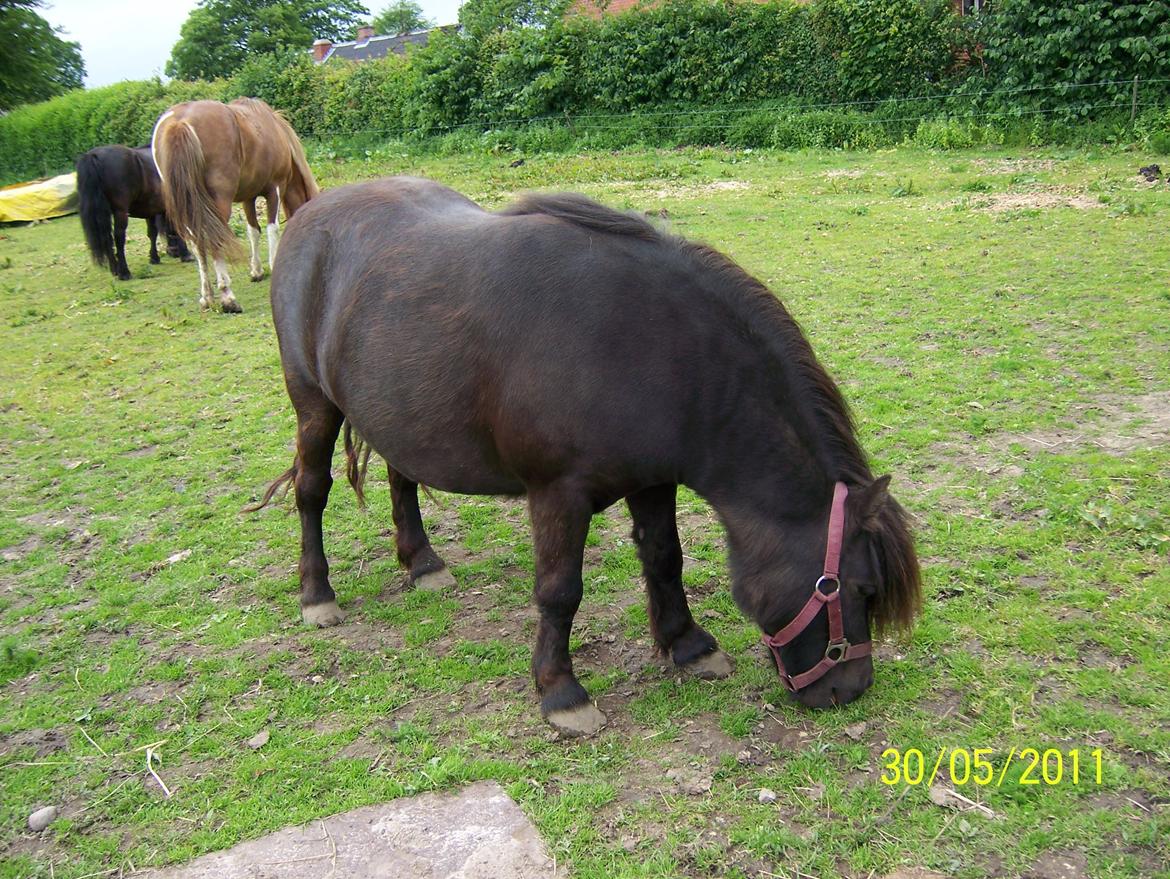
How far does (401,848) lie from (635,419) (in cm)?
154

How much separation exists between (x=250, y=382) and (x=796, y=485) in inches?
235

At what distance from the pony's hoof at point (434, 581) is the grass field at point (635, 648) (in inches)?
2.6

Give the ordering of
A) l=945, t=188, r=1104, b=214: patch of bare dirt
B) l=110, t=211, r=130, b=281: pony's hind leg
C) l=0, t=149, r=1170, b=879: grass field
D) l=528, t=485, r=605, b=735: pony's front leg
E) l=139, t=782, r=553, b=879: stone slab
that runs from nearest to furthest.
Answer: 1. l=139, t=782, r=553, b=879: stone slab
2. l=0, t=149, r=1170, b=879: grass field
3. l=528, t=485, r=605, b=735: pony's front leg
4. l=945, t=188, r=1104, b=214: patch of bare dirt
5. l=110, t=211, r=130, b=281: pony's hind leg

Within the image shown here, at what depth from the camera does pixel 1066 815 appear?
262cm

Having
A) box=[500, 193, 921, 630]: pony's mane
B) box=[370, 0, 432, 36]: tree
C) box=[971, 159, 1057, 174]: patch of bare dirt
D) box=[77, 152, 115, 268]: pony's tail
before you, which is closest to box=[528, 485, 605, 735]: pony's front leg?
box=[500, 193, 921, 630]: pony's mane

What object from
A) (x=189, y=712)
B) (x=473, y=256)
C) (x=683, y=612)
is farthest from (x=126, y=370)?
(x=683, y=612)

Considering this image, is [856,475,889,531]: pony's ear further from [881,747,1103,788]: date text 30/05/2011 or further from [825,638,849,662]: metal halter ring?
[881,747,1103,788]: date text 30/05/2011

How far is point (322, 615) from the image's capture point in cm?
418

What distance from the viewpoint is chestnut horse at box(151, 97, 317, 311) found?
9391 mm

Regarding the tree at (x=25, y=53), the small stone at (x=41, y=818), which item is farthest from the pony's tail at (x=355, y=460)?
the tree at (x=25, y=53)

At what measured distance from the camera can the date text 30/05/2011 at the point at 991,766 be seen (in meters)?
2.79

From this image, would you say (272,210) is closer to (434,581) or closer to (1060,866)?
(434,581)

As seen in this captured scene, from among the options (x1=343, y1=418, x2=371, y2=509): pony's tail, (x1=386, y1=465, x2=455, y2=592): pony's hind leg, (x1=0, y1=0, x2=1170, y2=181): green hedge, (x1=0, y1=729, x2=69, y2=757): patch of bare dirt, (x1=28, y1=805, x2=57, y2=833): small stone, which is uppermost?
(x1=0, y1=0, x2=1170, y2=181): green hedge

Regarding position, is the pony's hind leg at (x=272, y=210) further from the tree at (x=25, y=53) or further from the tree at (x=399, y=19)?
the tree at (x=399, y=19)
